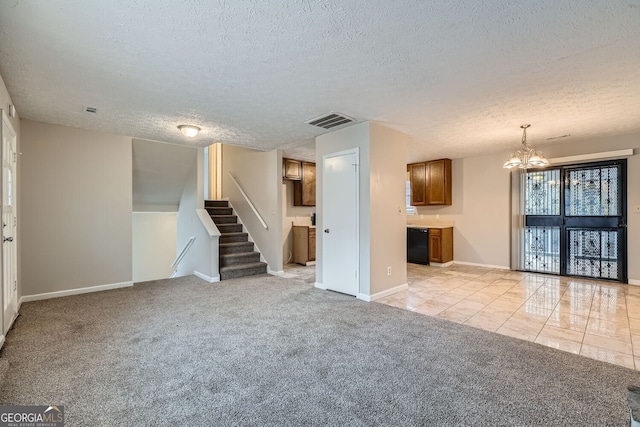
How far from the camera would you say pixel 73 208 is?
428 cm

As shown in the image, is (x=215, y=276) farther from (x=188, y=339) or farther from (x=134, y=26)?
(x=134, y=26)

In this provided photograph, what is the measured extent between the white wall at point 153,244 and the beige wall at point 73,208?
9.15ft

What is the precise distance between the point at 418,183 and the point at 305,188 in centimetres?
282

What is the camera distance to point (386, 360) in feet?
7.80

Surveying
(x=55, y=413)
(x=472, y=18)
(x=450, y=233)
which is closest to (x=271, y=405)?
(x=55, y=413)

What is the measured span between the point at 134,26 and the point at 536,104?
402 cm

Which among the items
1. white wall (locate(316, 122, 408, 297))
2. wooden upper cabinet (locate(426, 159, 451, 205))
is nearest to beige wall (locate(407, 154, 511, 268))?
wooden upper cabinet (locate(426, 159, 451, 205))

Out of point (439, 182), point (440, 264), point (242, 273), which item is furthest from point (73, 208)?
point (439, 182)

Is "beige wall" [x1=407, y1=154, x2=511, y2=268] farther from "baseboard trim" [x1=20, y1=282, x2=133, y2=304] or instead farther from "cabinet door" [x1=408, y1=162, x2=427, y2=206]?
"baseboard trim" [x1=20, y1=282, x2=133, y2=304]

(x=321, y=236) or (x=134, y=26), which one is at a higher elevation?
(x=134, y=26)

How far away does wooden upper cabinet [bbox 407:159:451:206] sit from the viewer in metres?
6.80

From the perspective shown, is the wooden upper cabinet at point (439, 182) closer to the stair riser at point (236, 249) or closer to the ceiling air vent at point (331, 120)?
the ceiling air vent at point (331, 120)

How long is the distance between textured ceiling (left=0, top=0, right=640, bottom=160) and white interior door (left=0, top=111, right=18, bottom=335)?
0.53 meters

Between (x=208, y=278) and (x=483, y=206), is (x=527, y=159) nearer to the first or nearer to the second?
(x=483, y=206)
